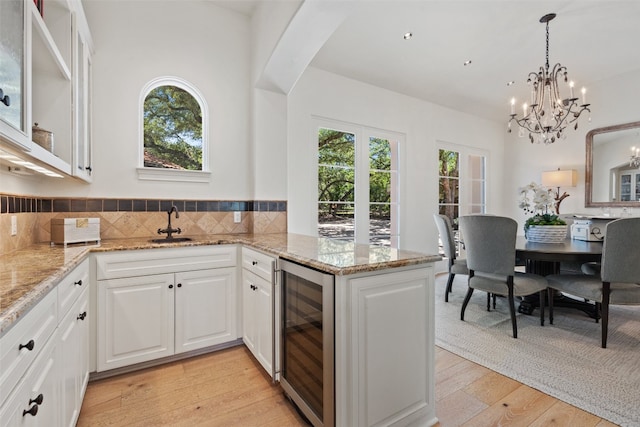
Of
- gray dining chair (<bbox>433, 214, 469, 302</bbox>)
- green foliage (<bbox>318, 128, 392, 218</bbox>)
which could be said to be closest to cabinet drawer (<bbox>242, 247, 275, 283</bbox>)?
green foliage (<bbox>318, 128, 392, 218</bbox>)

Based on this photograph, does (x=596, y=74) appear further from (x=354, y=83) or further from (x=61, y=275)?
(x=61, y=275)

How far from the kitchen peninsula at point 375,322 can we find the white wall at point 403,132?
2.06 m

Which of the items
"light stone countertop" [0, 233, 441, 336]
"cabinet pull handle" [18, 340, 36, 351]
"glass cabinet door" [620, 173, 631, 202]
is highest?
"glass cabinet door" [620, 173, 631, 202]

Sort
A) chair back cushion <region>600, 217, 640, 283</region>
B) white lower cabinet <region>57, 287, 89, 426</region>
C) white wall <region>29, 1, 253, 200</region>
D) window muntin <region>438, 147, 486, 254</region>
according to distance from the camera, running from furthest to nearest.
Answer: window muntin <region>438, 147, 486, 254</region> → white wall <region>29, 1, 253, 200</region> → chair back cushion <region>600, 217, 640, 283</region> → white lower cabinet <region>57, 287, 89, 426</region>

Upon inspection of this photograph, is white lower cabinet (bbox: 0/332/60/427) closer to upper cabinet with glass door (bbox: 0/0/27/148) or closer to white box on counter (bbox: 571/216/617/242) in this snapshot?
upper cabinet with glass door (bbox: 0/0/27/148)

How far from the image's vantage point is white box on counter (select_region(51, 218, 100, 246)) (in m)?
2.08

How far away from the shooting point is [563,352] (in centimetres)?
238

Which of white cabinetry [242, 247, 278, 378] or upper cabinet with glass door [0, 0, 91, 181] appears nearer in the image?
upper cabinet with glass door [0, 0, 91, 181]

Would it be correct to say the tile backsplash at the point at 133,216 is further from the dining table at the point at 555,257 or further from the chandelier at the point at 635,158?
the chandelier at the point at 635,158

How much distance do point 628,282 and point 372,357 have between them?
98.3 inches

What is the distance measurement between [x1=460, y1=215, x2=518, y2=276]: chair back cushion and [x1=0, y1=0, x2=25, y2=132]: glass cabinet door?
10.5ft

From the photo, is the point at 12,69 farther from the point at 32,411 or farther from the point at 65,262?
the point at 32,411

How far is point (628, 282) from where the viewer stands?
243cm

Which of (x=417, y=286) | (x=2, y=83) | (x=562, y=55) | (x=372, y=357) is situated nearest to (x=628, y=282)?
(x=417, y=286)
